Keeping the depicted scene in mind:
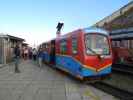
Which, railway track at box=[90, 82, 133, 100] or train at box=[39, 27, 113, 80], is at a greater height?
train at box=[39, 27, 113, 80]

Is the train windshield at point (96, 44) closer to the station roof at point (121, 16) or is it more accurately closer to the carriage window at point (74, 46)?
the carriage window at point (74, 46)

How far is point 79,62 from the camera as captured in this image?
14984 millimetres

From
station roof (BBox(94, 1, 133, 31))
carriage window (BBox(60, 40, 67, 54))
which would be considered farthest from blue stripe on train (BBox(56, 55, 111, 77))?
station roof (BBox(94, 1, 133, 31))

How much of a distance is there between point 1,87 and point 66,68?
536 cm

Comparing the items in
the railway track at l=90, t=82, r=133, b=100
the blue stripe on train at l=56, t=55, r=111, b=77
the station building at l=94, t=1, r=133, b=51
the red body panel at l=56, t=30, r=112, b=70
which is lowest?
the railway track at l=90, t=82, r=133, b=100

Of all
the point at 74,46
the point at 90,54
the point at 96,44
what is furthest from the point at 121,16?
the point at 90,54

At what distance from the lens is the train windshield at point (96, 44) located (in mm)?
14873

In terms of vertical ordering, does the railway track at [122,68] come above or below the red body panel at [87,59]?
below

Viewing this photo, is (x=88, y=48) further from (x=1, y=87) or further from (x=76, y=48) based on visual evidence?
(x=1, y=87)

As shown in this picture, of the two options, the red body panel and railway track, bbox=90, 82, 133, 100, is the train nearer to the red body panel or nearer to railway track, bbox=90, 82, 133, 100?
the red body panel

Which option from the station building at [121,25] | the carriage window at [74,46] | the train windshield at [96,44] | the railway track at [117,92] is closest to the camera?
the railway track at [117,92]

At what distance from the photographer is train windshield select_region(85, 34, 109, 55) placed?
14873 millimetres

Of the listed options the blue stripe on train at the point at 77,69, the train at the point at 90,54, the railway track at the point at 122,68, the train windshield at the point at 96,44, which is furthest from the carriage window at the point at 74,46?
the railway track at the point at 122,68

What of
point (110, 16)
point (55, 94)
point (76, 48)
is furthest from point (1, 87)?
point (110, 16)
